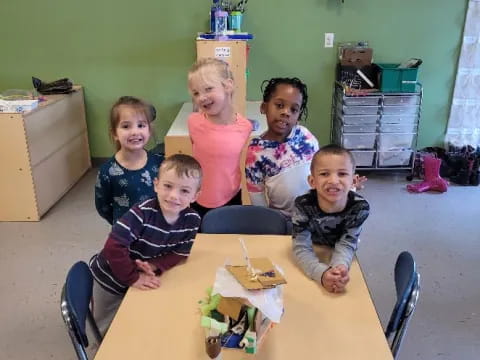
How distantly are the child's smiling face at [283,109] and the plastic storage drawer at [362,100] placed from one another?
2.10 metres

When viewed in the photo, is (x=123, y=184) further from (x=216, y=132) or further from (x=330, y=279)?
(x=330, y=279)

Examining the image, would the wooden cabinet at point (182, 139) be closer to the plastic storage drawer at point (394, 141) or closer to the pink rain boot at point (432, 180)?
the plastic storage drawer at point (394, 141)

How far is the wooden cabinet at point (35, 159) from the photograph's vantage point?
298 cm

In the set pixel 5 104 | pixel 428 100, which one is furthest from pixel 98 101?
pixel 428 100

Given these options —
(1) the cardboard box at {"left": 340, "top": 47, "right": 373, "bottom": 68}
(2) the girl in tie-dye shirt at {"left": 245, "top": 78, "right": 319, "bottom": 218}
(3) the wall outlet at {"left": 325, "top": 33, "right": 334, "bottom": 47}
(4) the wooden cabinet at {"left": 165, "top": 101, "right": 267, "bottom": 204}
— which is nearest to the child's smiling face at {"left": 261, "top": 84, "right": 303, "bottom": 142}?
(2) the girl in tie-dye shirt at {"left": 245, "top": 78, "right": 319, "bottom": 218}

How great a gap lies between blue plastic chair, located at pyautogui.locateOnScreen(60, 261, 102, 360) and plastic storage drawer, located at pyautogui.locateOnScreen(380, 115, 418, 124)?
3.02m

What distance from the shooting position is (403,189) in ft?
12.4

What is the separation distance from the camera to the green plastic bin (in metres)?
3.66

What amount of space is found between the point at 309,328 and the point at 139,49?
3.29 metres

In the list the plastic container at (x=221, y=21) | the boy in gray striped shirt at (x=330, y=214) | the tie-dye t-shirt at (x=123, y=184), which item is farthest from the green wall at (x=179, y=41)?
the boy in gray striped shirt at (x=330, y=214)

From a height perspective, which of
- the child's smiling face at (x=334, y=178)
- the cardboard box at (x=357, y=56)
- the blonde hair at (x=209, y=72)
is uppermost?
the blonde hair at (x=209, y=72)

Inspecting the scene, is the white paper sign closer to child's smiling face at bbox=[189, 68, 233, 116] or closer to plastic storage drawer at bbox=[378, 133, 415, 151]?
child's smiling face at bbox=[189, 68, 233, 116]

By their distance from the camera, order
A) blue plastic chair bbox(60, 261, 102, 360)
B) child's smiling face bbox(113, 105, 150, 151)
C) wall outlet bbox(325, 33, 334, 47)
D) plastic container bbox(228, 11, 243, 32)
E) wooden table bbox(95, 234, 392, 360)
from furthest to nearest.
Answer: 1. wall outlet bbox(325, 33, 334, 47)
2. plastic container bbox(228, 11, 243, 32)
3. child's smiling face bbox(113, 105, 150, 151)
4. blue plastic chair bbox(60, 261, 102, 360)
5. wooden table bbox(95, 234, 392, 360)

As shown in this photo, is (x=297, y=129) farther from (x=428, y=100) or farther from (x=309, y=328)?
(x=428, y=100)
